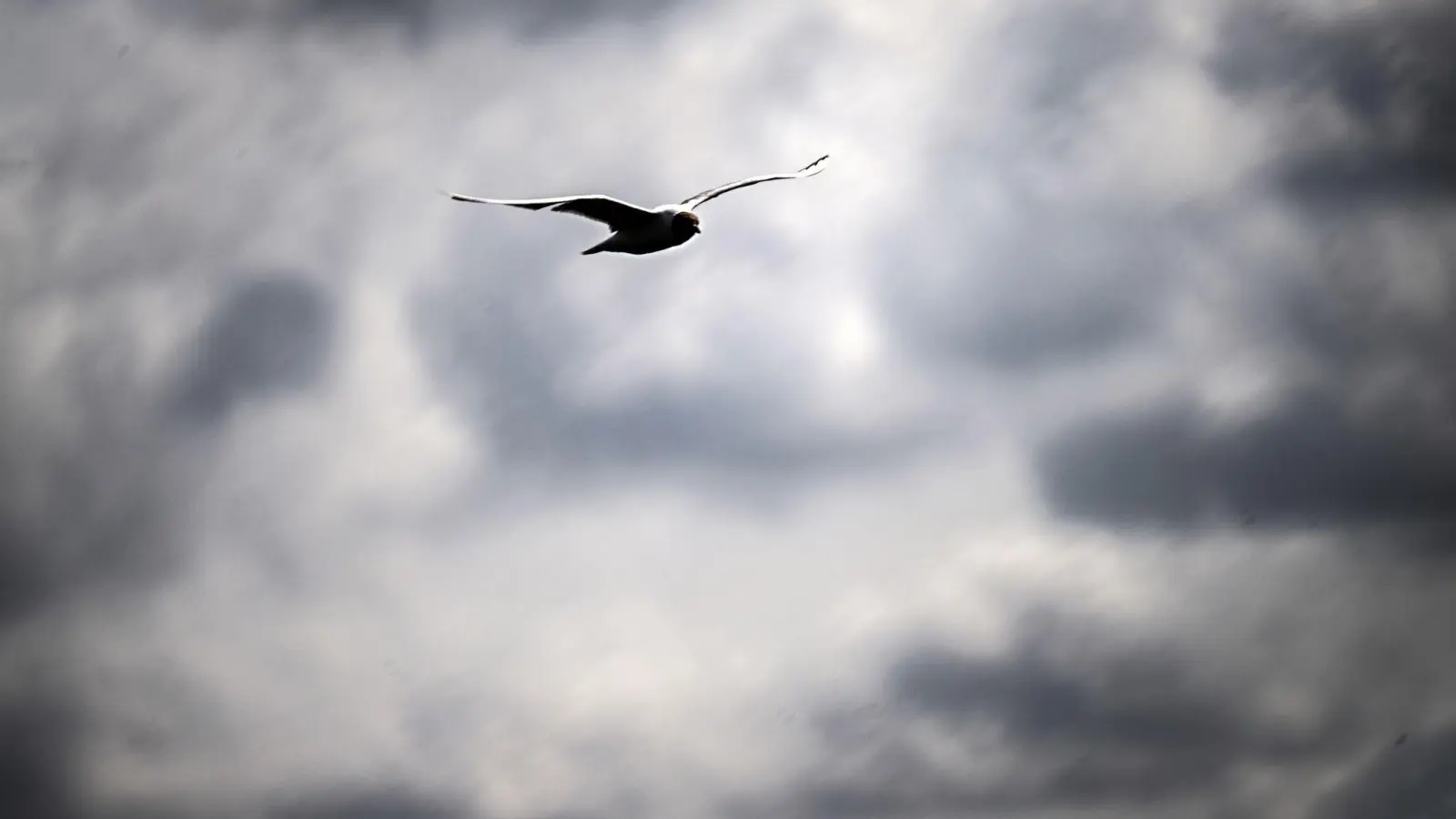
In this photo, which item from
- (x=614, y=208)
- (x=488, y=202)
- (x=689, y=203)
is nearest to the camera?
(x=488, y=202)

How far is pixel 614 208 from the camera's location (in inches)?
2135

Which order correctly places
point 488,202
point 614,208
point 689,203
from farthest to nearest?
point 689,203 < point 614,208 < point 488,202

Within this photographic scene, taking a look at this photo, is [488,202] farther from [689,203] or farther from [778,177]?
[778,177]

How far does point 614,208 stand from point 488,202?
22.4 ft

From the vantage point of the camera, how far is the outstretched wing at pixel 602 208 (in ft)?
174

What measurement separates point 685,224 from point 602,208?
3.05 m

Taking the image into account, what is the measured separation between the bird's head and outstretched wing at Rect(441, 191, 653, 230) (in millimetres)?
912

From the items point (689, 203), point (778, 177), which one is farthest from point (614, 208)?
point (778, 177)

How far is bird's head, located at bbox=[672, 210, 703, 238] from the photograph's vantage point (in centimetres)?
5497

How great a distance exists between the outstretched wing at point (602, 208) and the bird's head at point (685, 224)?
35.9 inches

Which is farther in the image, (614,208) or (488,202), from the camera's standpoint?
(614,208)

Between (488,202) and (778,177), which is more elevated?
(778,177)

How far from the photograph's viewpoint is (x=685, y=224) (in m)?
55.1

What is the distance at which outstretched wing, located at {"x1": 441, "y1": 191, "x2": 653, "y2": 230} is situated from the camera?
5300cm
